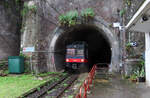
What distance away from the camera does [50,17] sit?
51.6 feet

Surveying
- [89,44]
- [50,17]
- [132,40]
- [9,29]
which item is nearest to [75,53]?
[50,17]

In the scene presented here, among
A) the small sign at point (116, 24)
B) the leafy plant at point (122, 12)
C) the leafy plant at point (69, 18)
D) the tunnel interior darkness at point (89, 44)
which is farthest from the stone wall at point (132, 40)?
the tunnel interior darkness at point (89, 44)

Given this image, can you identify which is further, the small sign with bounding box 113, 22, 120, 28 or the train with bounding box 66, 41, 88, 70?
the train with bounding box 66, 41, 88, 70

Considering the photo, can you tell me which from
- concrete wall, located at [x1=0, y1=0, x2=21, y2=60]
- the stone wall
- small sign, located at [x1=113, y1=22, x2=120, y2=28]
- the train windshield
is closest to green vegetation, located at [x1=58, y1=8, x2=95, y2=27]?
small sign, located at [x1=113, y1=22, x2=120, y2=28]

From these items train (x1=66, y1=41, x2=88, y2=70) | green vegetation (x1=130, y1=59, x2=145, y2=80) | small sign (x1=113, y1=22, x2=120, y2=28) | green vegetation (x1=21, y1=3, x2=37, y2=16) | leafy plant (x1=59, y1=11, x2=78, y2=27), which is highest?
green vegetation (x1=21, y1=3, x2=37, y2=16)

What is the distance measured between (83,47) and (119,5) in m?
5.10

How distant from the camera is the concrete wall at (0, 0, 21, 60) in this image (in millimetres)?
15958

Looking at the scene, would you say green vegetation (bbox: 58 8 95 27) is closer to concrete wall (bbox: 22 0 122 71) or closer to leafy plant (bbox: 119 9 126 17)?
concrete wall (bbox: 22 0 122 71)

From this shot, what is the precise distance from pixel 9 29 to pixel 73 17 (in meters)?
7.13

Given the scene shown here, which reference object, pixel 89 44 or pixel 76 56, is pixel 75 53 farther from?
pixel 89 44

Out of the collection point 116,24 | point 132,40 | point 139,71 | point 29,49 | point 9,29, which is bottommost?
point 139,71

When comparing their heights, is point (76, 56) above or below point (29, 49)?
below

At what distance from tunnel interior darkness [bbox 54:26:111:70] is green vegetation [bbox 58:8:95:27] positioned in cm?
150

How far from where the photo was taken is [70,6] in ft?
50.8
